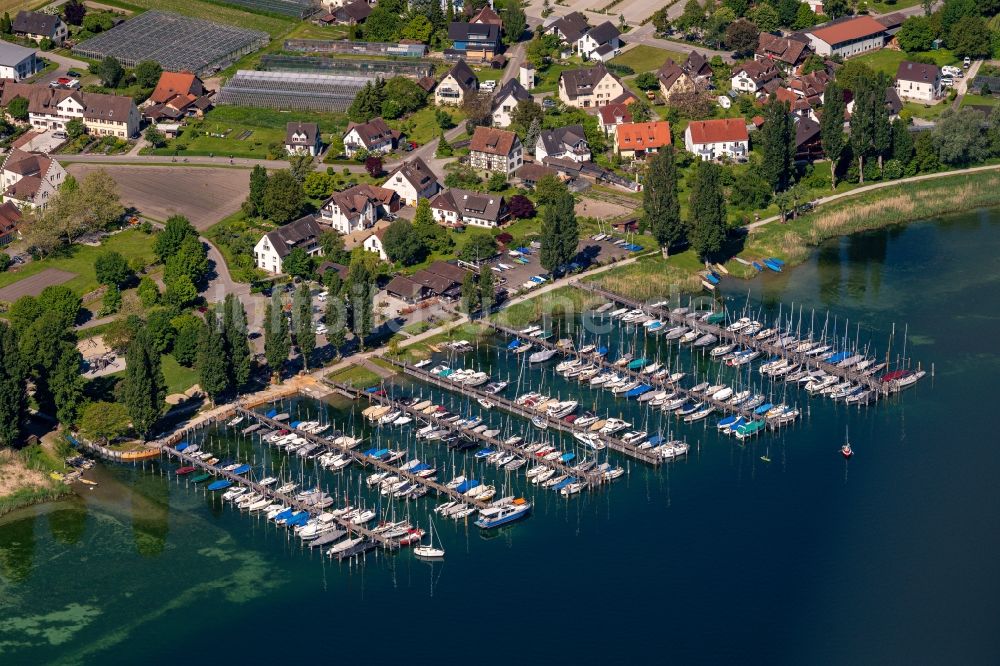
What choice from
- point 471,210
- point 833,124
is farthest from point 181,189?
point 833,124

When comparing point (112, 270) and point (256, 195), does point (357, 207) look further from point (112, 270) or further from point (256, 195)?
point (112, 270)

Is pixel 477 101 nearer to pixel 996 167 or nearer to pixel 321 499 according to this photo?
pixel 996 167

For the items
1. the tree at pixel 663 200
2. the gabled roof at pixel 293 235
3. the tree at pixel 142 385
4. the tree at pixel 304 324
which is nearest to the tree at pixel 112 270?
the gabled roof at pixel 293 235

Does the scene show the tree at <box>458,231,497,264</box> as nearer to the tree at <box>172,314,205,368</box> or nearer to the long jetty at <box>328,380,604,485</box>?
the long jetty at <box>328,380,604,485</box>

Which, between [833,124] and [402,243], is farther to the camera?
[833,124]

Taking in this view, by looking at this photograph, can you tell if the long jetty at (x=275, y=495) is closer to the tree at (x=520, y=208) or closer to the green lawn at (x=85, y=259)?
the green lawn at (x=85, y=259)

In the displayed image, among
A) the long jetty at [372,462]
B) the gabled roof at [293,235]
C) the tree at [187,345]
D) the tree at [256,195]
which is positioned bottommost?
the long jetty at [372,462]

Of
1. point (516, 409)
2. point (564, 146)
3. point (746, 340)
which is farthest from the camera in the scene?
point (564, 146)
